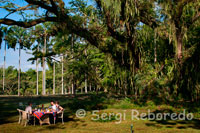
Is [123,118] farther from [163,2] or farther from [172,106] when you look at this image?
[163,2]

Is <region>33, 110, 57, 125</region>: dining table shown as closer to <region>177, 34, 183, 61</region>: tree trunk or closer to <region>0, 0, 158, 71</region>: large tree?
<region>0, 0, 158, 71</region>: large tree

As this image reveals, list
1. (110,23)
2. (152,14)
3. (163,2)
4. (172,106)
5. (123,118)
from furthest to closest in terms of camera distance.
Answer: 1. (172,106)
2. (123,118)
3. (152,14)
4. (110,23)
5. (163,2)

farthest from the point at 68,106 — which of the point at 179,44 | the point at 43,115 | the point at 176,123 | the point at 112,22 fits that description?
the point at 179,44

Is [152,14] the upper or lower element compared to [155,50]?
upper

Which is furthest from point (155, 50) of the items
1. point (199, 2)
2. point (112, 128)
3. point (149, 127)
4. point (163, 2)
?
point (112, 128)

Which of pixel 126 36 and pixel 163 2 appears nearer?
pixel 163 2

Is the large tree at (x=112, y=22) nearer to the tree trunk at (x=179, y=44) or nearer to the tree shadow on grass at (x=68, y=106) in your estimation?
the tree trunk at (x=179, y=44)

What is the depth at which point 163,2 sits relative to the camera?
6.38 meters

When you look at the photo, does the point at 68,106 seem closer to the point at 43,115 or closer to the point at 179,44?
the point at 43,115

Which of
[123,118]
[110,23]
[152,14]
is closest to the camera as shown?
[110,23]

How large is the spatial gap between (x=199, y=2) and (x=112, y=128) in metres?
4.94

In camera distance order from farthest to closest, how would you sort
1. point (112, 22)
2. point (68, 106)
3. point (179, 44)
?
1. point (68, 106)
2. point (112, 22)
3. point (179, 44)

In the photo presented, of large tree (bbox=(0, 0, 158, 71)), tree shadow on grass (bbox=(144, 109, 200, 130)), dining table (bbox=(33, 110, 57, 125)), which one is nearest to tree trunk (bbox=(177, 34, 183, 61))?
large tree (bbox=(0, 0, 158, 71))

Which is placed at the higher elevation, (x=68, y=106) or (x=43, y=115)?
(x=43, y=115)
